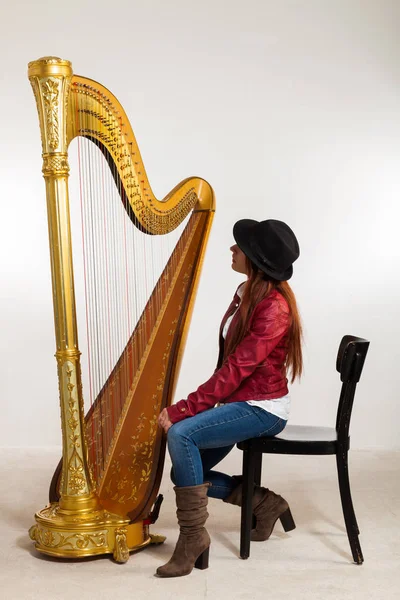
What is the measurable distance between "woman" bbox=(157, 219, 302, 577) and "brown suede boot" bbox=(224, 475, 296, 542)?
0.01 metres

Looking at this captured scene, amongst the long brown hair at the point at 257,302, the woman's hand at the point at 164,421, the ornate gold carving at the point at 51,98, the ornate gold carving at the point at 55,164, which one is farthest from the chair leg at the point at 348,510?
the ornate gold carving at the point at 51,98

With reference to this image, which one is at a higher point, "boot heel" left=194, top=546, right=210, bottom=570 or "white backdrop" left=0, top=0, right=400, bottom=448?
"white backdrop" left=0, top=0, right=400, bottom=448

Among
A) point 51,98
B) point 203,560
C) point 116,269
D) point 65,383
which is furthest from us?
point 116,269

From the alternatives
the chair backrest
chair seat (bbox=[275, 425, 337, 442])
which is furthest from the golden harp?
the chair backrest

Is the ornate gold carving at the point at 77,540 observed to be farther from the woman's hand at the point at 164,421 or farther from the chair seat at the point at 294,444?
the chair seat at the point at 294,444

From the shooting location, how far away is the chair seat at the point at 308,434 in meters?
3.17

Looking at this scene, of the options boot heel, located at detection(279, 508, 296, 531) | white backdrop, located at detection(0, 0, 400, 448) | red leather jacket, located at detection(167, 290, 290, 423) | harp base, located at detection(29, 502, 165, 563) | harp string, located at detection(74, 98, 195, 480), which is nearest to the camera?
harp base, located at detection(29, 502, 165, 563)

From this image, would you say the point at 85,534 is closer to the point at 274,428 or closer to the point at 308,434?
the point at 274,428

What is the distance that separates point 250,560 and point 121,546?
485 millimetres

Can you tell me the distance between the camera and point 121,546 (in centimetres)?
303

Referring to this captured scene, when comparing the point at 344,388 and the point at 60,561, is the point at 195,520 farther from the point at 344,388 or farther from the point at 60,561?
the point at 344,388

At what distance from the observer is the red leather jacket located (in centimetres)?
310

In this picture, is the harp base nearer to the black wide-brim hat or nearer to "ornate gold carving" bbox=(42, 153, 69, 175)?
the black wide-brim hat

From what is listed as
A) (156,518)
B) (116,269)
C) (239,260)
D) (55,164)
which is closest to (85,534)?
(156,518)
